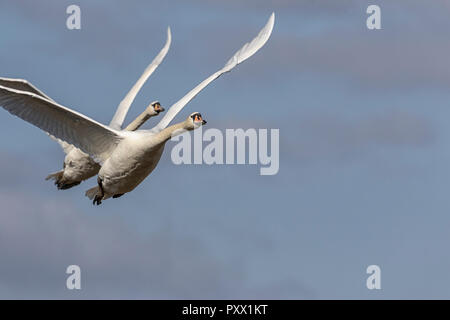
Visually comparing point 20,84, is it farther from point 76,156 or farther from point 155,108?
point 155,108

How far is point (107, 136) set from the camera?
136ft

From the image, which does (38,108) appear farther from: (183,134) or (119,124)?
(119,124)

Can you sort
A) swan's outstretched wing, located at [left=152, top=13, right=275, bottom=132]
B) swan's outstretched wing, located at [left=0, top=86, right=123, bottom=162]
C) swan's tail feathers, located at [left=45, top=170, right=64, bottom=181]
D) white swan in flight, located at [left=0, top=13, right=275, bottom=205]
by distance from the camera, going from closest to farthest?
swan's outstretched wing, located at [left=0, top=86, right=123, bottom=162] → white swan in flight, located at [left=0, top=13, right=275, bottom=205] → swan's outstretched wing, located at [left=152, top=13, right=275, bottom=132] → swan's tail feathers, located at [left=45, top=170, right=64, bottom=181]

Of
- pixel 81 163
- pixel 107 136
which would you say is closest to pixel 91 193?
pixel 81 163

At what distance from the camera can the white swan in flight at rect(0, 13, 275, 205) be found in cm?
4041

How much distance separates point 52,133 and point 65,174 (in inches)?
215

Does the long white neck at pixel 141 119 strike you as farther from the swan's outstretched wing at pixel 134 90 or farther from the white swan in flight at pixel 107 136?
the white swan in flight at pixel 107 136

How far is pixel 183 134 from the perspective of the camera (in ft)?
135

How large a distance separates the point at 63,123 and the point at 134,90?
7.91 m

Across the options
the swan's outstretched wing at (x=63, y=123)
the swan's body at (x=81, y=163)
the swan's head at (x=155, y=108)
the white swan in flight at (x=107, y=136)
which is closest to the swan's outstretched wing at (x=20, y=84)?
the swan's body at (x=81, y=163)

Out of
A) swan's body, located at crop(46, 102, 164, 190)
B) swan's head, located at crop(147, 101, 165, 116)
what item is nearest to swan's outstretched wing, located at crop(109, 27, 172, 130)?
swan's body, located at crop(46, 102, 164, 190)

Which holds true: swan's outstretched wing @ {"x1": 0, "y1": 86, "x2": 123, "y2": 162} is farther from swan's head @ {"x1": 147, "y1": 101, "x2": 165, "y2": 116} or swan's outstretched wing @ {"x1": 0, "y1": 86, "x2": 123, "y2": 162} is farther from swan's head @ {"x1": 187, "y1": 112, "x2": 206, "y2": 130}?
swan's head @ {"x1": 147, "y1": 101, "x2": 165, "y2": 116}

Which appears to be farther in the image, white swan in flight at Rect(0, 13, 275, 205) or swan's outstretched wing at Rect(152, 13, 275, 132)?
swan's outstretched wing at Rect(152, 13, 275, 132)

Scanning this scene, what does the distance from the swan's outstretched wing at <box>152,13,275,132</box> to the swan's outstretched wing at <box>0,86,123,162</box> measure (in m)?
1.59
